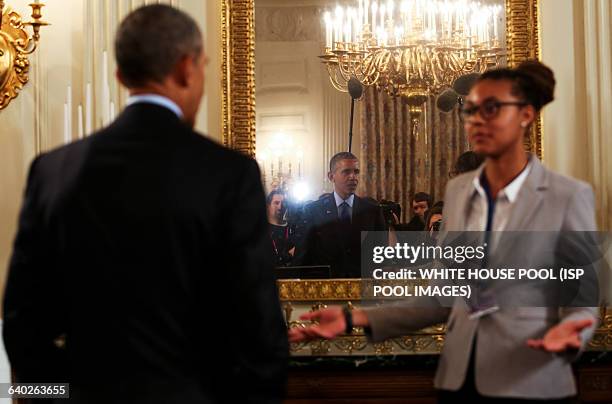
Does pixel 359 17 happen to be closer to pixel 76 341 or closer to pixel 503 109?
pixel 503 109

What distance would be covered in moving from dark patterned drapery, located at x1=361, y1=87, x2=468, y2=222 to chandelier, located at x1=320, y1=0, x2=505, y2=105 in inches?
3.4

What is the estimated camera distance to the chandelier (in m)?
3.70

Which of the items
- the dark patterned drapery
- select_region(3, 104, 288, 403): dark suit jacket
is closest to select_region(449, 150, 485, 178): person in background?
the dark patterned drapery

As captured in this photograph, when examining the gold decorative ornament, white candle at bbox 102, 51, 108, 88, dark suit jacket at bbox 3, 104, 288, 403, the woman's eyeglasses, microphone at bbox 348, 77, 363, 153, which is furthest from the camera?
microphone at bbox 348, 77, 363, 153

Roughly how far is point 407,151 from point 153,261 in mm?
2175

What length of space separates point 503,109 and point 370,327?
2.26 ft

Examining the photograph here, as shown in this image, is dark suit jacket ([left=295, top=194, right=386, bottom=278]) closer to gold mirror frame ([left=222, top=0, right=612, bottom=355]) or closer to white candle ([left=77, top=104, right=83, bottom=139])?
gold mirror frame ([left=222, top=0, right=612, bottom=355])

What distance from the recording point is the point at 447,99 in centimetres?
370

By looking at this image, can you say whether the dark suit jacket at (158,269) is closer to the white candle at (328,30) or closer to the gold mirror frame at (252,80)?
the gold mirror frame at (252,80)

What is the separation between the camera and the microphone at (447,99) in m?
3.69

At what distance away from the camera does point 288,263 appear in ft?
12.1

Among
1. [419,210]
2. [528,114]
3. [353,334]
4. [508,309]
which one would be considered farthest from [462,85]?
[508,309]

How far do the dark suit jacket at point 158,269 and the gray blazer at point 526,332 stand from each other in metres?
0.71

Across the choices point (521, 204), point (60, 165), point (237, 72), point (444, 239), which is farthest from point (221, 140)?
point (60, 165)
